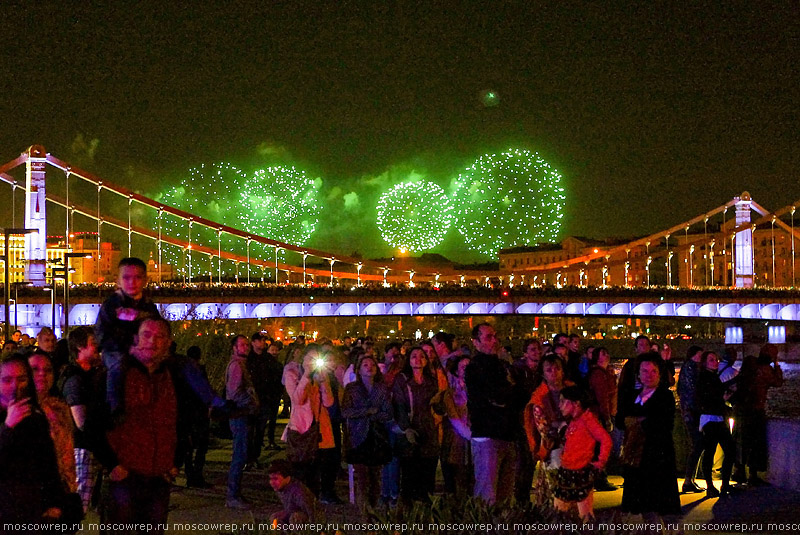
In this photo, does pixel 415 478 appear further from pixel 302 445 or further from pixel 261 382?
pixel 261 382

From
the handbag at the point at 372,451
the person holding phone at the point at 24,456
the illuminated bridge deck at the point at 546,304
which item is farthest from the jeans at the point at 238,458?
the illuminated bridge deck at the point at 546,304

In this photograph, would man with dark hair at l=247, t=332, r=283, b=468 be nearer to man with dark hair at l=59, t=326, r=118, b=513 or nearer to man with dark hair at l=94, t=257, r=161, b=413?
man with dark hair at l=59, t=326, r=118, b=513

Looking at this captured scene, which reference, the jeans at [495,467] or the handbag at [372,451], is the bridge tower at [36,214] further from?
the jeans at [495,467]

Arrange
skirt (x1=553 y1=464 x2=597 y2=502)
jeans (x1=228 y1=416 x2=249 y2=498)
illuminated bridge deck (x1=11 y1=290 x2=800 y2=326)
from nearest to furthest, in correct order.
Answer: skirt (x1=553 y1=464 x2=597 y2=502) → jeans (x1=228 y1=416 x2=249 y2=498) → illuminated bridge deck (x1=11 y1=290 x2=800 y2=326)

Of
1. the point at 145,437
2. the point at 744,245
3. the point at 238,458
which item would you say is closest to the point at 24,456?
the point at 145,437

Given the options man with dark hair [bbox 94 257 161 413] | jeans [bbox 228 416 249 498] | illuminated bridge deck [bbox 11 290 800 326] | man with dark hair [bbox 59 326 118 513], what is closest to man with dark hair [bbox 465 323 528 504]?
jeans [bbox 228 416 249 498]

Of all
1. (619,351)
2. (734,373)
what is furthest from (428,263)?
(734,373)
